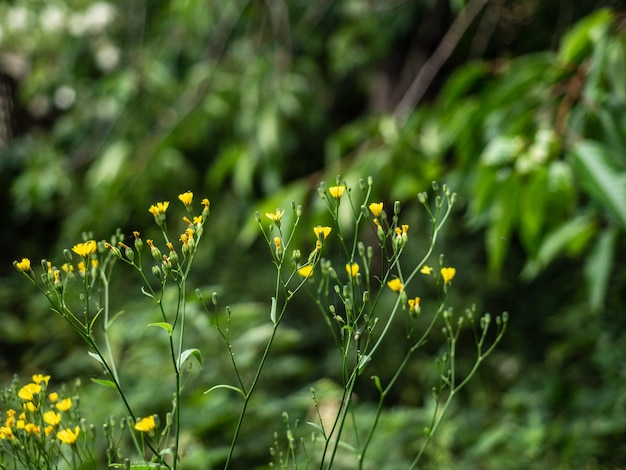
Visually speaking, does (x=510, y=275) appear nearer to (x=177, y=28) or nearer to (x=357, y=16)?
(x=357, y=16)

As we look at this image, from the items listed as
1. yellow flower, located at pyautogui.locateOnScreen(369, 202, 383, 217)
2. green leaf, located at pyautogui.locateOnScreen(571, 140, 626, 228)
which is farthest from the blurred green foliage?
yellow flower, located at pyautogui.locateOnScreen(369, 202, 383, 217)

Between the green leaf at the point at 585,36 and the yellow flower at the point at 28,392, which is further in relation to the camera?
the green leaf at the point at 585,36

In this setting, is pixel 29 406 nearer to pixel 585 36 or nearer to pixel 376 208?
pixel 376 208

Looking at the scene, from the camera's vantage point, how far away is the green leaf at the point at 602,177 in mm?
799

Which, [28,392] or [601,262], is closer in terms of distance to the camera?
[28,392]

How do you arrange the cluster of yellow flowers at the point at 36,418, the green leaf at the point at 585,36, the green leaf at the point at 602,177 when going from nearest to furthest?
the cluster of yellow flowers at the point at 36,418
the green leaf at the point at 602,177
the green leaf at the point at 585,36

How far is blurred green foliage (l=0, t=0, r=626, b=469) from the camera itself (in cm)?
99

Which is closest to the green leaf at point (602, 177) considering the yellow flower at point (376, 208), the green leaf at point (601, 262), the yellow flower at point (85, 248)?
the green leaf at point (601, 262)

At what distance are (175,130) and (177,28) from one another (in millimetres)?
936

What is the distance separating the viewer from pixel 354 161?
135cm

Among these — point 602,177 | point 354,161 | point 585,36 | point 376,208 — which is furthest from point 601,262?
point 376,208

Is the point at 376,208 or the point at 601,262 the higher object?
the point at 376,208

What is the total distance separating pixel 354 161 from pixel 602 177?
0.61 meters

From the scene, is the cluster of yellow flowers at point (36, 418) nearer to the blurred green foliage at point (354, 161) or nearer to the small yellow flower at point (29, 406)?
the small yellow flower at point (29, 406)
